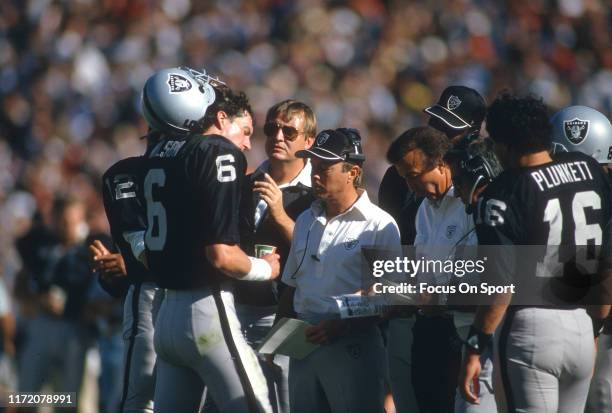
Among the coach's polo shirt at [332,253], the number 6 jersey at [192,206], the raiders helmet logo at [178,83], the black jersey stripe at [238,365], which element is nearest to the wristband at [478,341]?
the coach's polo shirt at [332,253]

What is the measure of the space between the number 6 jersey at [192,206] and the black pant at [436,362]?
129 centimetres

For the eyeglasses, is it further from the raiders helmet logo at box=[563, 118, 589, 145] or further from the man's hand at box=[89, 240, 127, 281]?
the raiders helmet logo at box=[563, 118, 589, 145]

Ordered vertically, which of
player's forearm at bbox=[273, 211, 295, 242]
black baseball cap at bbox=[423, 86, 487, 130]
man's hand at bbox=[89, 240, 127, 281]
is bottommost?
man's hand at bbox=[89, 240, 127, 281]

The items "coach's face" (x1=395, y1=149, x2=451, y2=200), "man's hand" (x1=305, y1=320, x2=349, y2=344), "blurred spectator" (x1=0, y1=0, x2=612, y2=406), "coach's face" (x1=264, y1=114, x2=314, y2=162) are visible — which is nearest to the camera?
"man's hand" (x1=305, y1=320, x2=349, y2=344)

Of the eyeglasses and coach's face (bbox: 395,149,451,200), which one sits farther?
the eyeglasses

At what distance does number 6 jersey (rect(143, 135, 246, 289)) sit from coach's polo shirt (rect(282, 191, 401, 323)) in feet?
2.19

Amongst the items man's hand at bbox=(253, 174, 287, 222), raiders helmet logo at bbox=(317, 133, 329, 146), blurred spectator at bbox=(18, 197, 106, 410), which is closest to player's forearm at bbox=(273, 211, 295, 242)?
man's hand at bbox=(253, 174, 287, 222)

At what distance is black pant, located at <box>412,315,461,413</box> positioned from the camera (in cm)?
614

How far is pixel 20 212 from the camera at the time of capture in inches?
555

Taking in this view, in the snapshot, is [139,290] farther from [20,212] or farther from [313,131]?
[20,212]

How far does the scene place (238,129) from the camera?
246 inches

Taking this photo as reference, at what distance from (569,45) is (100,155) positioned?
6.51 m

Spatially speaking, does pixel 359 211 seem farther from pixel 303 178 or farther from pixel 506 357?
pixel 506 357

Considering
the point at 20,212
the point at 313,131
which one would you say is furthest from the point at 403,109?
the point at 313,131
